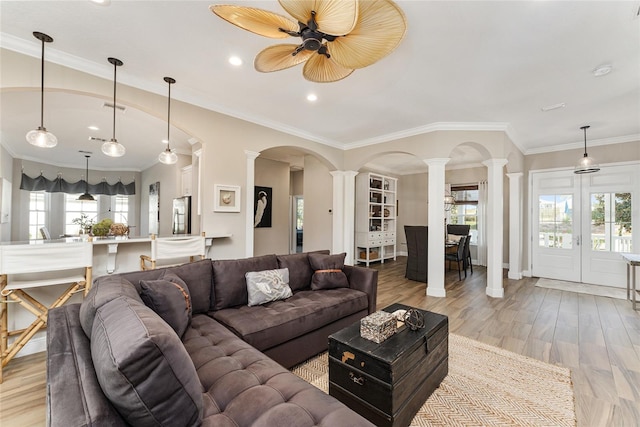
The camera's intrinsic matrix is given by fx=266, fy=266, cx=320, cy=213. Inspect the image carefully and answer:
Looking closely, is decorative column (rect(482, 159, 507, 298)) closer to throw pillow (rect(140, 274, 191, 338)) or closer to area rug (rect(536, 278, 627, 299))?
area rug (rect(536, 278, 627, 299))

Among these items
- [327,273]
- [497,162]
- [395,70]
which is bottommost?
[327,273]

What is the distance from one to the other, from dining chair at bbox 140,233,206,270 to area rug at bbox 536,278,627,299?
6.02m

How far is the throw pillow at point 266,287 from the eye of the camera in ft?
8.14

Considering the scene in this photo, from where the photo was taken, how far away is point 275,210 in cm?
644

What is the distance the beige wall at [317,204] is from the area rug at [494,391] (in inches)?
157

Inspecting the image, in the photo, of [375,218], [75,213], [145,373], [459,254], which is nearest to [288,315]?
[145,373]

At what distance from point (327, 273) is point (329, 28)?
2.30 meters

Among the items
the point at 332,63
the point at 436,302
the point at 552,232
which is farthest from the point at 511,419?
the point at 552,232

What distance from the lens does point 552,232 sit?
5.57 m

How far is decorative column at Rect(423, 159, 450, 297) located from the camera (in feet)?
14.4

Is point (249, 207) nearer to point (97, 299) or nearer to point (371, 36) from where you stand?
point (97, 299)

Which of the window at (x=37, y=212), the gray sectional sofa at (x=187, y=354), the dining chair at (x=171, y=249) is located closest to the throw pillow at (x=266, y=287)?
the gray sectional sofa at (x=187, y=354)

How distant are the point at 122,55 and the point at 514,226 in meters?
6.74

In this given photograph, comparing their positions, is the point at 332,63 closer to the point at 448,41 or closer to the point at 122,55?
the point at 448,41
